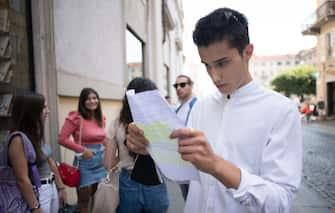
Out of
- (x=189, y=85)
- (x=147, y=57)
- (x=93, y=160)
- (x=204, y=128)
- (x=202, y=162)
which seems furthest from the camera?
(x=147, y=57)

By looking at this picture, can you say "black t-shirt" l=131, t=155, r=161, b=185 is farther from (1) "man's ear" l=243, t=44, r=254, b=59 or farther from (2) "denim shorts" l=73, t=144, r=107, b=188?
(2) "denim shorts" l=73, t=144, r=107, b=188

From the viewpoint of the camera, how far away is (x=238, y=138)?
1267 mm

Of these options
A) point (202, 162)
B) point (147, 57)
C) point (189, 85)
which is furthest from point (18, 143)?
point (147, 57)

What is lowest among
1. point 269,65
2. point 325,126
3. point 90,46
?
point 325,126

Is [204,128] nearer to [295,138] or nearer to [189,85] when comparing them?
[295,138]

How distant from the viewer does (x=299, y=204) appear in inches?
189

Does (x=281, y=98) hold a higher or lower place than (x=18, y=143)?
higher

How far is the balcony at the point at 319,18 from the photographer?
22.8 meters

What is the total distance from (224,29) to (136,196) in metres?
1.75

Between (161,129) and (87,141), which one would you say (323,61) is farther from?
(161,129)

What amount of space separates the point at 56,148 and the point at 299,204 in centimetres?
371

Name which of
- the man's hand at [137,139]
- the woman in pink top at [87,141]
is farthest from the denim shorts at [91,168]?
the man's hand at [137,139]

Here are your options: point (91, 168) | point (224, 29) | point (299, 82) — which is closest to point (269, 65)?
point (299, 82)

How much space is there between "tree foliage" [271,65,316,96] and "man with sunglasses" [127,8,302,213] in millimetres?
44717
